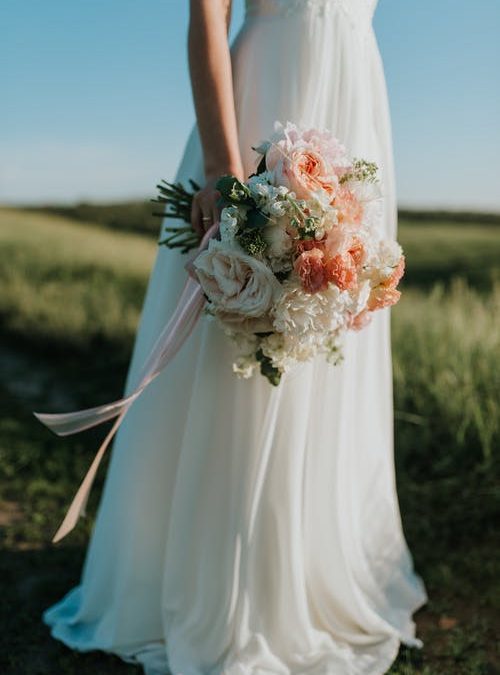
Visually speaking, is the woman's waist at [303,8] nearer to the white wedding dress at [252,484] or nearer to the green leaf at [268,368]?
the white wedding dress at [252,484]

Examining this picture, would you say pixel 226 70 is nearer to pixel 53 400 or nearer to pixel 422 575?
pixel 422 575

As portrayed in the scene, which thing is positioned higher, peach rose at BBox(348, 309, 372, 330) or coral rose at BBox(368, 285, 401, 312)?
coral rose at BBox(368, 285, 401, 312)

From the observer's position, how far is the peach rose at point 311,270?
5.90 ft

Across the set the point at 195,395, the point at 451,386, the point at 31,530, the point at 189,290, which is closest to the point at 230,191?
the point at 189,290

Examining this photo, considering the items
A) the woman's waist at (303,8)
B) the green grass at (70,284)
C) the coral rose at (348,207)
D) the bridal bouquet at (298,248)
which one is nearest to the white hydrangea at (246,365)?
the bridal bouquet at (298,248)

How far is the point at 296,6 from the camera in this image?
2.24 metres

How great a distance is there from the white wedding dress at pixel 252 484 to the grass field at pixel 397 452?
0.85 feet

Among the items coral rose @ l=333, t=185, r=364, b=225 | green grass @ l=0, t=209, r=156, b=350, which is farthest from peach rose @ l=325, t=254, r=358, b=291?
green grass @ l=0, t=209, r=156, b=350

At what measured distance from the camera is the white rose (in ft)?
5.96

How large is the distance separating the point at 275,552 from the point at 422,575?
3.70 ft

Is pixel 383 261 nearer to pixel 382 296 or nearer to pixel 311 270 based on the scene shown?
pixel 382 296

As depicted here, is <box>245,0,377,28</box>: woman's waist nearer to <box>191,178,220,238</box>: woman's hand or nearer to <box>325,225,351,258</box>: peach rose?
<box>191,178,220,238</box>: woman's hand

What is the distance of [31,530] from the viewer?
11.9 ft

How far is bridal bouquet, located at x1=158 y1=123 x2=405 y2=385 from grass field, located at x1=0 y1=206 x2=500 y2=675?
1392 mm
